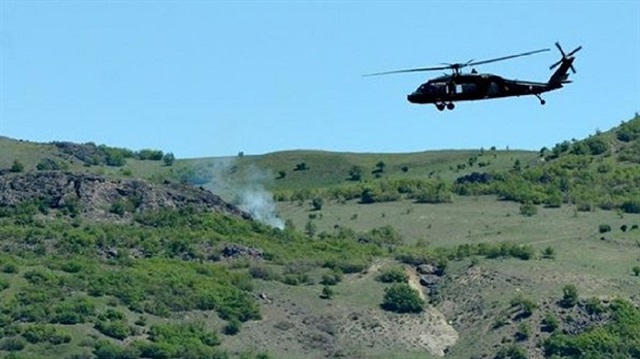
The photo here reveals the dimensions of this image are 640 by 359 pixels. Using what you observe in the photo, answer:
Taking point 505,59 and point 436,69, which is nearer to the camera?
point 505,59

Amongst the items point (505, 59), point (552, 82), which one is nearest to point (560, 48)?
point (552, 82)

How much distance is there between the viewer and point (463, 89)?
6378 inches

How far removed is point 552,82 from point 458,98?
21.5 feet

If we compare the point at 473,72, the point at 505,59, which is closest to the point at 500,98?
the point at 473,72

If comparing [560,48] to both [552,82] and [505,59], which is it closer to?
[552,82]

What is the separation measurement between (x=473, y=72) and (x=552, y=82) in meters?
5.60

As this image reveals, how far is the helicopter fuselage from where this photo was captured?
161875 mm

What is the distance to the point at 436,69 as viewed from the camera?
161 meters

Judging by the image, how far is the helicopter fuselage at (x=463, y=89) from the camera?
161875mm

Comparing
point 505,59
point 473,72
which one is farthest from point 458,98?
point 505,59

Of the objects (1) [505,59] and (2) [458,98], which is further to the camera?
(2) [458,98]

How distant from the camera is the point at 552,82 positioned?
6511 inches

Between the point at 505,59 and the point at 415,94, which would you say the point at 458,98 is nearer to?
the point at 415,94

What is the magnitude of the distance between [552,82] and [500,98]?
180 inches
